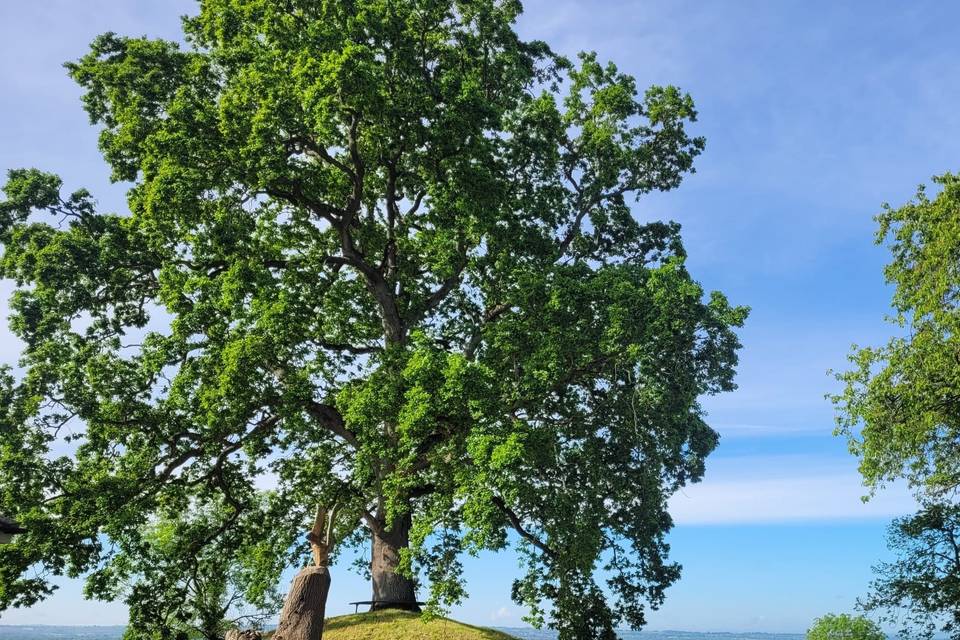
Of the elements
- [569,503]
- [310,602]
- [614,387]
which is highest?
[614,387]

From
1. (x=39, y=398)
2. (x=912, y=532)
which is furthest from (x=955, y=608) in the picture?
(x=39, y=398)

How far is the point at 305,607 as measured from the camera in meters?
16.0

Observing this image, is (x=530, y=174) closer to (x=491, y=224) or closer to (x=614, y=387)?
(x=491, y=224)

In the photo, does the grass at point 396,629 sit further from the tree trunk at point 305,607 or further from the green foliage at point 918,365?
the green foliage at point 918,365

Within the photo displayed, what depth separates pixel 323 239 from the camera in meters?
25.5

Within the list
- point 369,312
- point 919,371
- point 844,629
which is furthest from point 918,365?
point 844,629

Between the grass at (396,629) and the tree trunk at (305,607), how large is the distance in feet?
15.9

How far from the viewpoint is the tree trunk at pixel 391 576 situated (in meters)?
23.1

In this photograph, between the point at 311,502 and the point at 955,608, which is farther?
the point at 955,608

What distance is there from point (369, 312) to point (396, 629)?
10.1m

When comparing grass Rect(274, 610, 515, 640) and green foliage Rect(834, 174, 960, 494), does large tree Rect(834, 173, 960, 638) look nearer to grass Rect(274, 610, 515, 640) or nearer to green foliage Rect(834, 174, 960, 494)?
green foliage Rect(834, 174, 960, 494)

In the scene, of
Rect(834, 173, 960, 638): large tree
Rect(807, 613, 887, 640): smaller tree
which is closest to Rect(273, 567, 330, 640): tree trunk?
Rect(834, 173, 960, 638): large tree

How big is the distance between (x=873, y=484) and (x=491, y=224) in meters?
16.1

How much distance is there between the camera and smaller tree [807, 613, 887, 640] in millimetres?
48594
